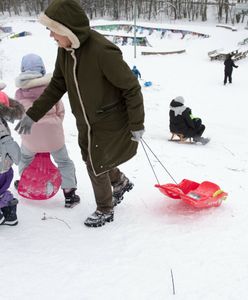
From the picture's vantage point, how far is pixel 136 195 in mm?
3619

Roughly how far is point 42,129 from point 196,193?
4.73ft

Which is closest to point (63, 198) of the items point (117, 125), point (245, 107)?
point (117, 125)

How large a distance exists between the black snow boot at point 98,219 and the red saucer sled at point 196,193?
557 mm

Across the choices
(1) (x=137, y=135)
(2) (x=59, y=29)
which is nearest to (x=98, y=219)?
(1) (x=137, y=135)

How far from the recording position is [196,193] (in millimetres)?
3381

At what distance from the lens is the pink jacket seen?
3178mm

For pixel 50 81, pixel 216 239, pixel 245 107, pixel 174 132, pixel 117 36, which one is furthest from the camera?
pixel 117 36

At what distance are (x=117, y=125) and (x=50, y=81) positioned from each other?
26.5 inches

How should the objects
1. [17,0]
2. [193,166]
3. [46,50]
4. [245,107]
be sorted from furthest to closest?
1. [17,0]
2. [46,50]
3. [245,107]
4. [193,166]

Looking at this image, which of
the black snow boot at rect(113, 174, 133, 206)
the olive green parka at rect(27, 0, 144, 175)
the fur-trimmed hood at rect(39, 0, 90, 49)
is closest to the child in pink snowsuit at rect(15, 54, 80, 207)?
the olive green parka at rect(27, 0, 144, 175)

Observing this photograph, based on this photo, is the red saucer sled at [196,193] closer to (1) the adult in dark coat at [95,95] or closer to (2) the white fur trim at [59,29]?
(1) the adult in dark coat at [95,95]

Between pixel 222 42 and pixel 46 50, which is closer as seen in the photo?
pixel 46 50

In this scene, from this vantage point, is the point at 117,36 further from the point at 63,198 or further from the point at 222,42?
the point at 63,198

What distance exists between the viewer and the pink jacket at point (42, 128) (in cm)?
318
